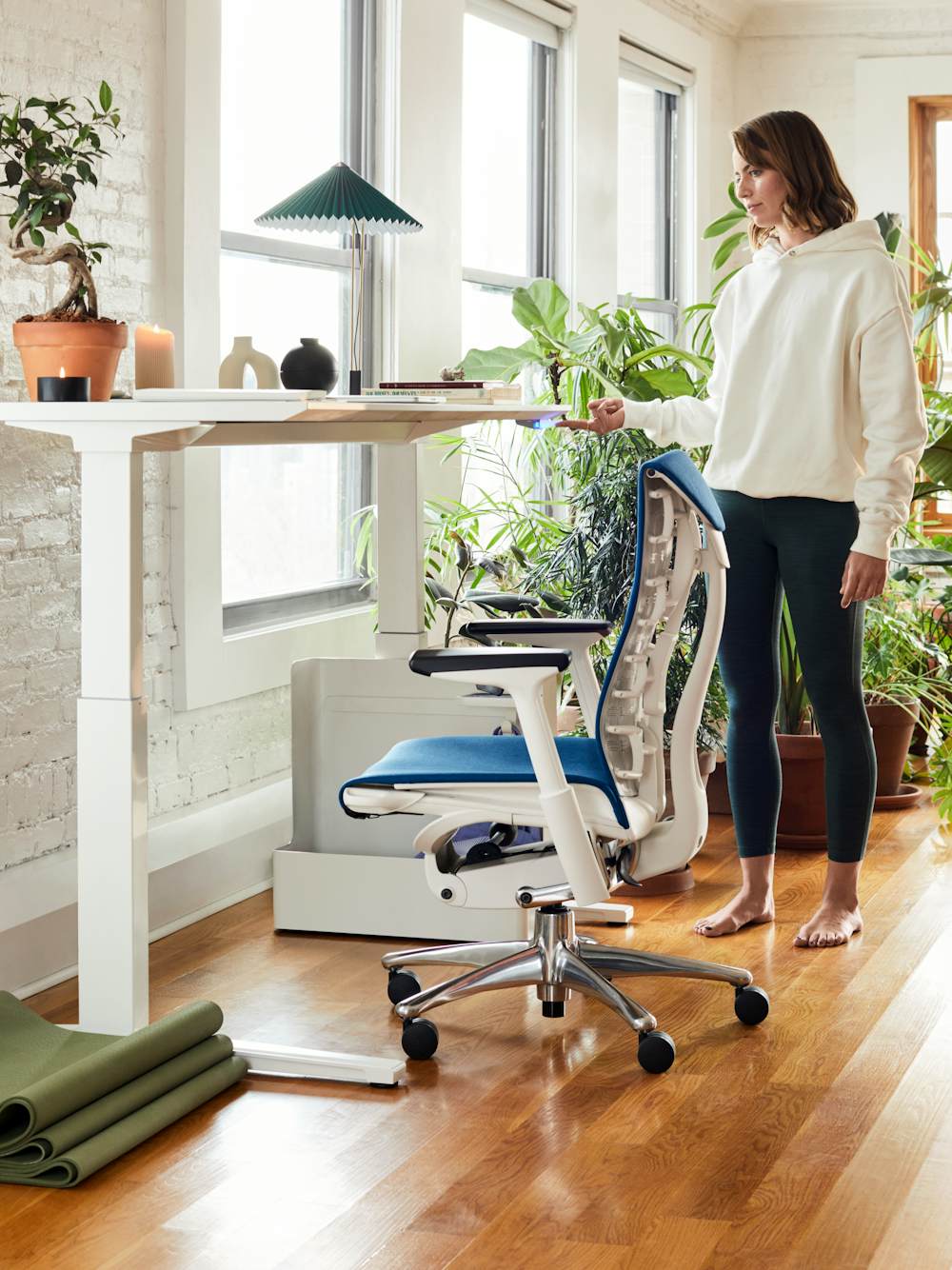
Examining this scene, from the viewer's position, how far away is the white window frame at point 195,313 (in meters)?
3.54

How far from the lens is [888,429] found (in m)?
3.19

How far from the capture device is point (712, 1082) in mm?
2645

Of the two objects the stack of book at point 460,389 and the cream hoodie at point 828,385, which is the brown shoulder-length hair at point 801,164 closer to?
the cream hoodie at point 828,385

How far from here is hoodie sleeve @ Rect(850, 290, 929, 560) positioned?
10.4 feet

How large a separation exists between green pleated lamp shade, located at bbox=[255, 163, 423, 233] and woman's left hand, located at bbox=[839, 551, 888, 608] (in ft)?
3.95

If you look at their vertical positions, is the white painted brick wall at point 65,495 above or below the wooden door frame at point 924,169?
below

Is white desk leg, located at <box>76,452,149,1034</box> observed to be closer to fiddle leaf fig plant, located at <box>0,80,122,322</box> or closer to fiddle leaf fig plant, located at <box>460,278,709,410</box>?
fiddle leaf fig plant, located at <box>0,80,122,322</box>

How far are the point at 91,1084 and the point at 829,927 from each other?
1.71 metres

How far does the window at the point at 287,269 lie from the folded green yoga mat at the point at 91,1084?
1547 millimetres

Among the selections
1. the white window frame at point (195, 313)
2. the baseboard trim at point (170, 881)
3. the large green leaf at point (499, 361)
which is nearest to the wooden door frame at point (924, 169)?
the large green leaf at point (499, 361)

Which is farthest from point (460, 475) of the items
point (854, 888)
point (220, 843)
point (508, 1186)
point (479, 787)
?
point (508, 1186)

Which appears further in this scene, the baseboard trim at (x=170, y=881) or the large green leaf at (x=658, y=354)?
the large green leaf at (x=658, y=354)

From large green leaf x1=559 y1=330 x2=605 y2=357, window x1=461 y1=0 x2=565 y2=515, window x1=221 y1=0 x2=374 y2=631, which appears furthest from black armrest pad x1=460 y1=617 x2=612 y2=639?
window x1=461 y1=0 x2=565 y2=515

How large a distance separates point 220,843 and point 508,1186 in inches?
65.9
